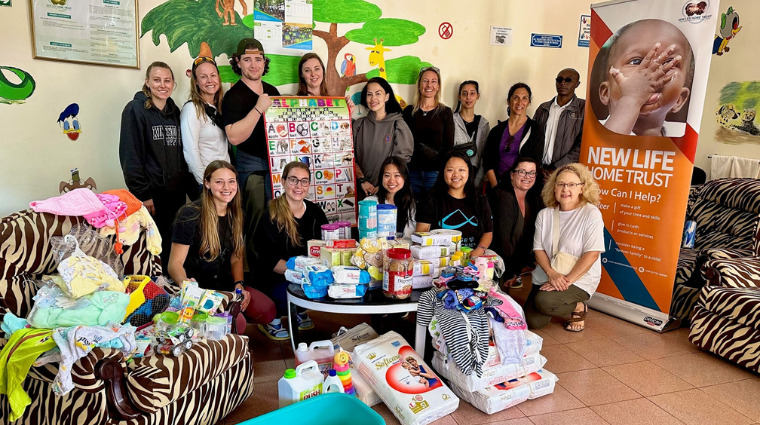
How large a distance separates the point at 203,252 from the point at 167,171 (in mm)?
911

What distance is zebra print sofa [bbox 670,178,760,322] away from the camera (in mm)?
3477

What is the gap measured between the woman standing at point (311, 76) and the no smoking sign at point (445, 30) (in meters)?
1.27

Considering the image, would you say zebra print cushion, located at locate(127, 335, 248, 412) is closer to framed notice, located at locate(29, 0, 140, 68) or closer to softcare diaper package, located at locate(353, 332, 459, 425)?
softcare diaper package, located at locate(353, 332, 459, 425)

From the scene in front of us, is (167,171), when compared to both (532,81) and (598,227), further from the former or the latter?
(532,81)

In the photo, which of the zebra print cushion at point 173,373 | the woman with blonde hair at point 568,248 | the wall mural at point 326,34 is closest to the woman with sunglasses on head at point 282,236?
the zebra print cushion at point 173,373

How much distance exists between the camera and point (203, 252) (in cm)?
279

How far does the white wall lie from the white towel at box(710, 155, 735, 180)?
0.44ft

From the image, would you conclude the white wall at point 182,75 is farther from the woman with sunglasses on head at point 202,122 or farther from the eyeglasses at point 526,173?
the eyeglasses at point 526,173

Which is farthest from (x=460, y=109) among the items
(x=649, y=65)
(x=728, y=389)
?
(x=728, y=389)

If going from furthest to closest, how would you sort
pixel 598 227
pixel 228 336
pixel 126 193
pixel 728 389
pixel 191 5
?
pixel 191 5 < pixel 598 227 < pixel 728 389 < pixel 126 193 < pixel 228 336

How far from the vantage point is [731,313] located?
2895mm

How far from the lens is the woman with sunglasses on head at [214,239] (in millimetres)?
2725

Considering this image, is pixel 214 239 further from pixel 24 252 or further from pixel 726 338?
pixel 726 338

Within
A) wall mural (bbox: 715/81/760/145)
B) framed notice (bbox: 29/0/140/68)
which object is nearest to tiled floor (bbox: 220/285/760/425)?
framed notice (bbox: 29/0/140/68)
